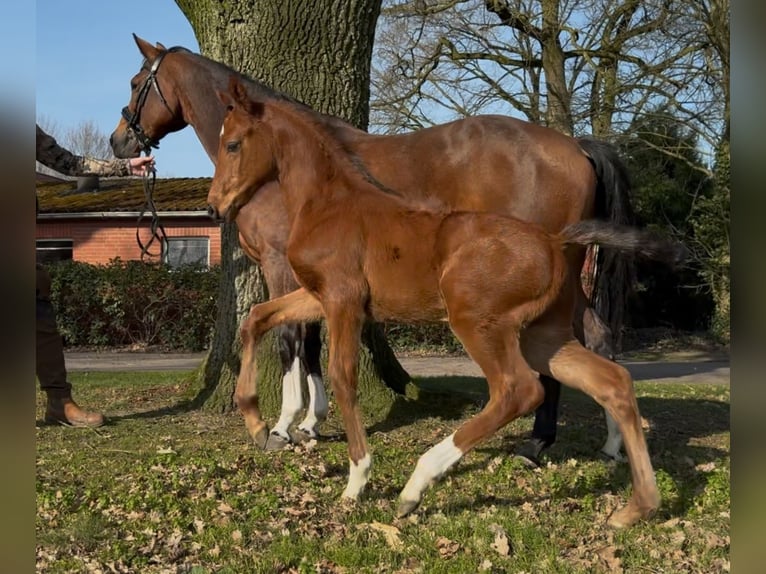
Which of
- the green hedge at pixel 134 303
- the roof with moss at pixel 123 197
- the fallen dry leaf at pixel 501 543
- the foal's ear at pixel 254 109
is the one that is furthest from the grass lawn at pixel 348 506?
the roof with moss at pixel 123 197

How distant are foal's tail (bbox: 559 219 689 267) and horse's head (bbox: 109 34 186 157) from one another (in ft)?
13.1

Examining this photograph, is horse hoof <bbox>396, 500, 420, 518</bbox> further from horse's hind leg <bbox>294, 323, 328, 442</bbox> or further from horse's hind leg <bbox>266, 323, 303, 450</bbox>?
horse's hind leg <bbox>294, 323, 328, 442</bbox>

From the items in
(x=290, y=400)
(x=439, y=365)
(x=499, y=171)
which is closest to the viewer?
(x=499, y=171)

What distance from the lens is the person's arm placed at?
221 inches

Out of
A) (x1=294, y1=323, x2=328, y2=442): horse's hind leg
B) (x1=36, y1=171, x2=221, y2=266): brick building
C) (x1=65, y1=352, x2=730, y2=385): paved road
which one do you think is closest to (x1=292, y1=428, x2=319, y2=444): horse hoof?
(x1=294, y1=323, x2=328, y2=442): horse's hind leg

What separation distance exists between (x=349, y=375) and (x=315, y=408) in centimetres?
193

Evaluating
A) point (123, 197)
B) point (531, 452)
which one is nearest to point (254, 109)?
point (531, 452)

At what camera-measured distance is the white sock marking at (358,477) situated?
450 cm

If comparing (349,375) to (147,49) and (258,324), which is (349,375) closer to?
(258,324)

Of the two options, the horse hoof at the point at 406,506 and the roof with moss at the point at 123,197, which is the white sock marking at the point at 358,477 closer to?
the horse hoof at the point at 406,506

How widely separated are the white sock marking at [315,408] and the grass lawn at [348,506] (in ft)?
0.67

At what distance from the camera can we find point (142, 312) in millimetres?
18016

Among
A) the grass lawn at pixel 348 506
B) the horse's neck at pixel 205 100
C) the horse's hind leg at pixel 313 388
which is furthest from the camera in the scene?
the horse's neck at pixel 205 100

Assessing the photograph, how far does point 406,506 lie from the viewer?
13.7ft
